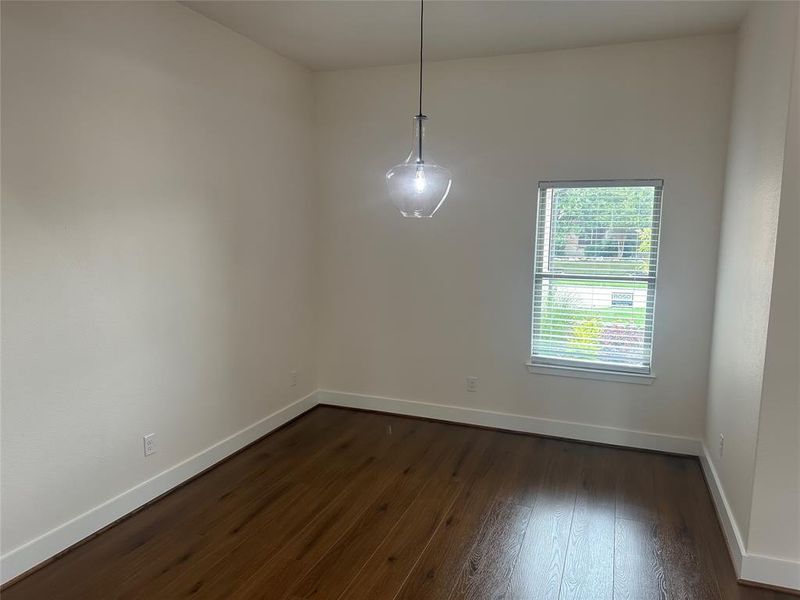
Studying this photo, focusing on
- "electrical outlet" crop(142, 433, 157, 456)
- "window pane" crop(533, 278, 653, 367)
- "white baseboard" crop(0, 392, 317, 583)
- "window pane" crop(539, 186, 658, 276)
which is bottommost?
"white baseboard" crop(0, 392, 317, 583)

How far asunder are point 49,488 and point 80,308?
0.84 metres

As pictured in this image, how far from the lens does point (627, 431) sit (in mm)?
3756

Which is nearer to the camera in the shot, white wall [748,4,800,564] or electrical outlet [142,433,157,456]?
white wall [748,4,800,564]

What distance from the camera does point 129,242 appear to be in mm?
2781

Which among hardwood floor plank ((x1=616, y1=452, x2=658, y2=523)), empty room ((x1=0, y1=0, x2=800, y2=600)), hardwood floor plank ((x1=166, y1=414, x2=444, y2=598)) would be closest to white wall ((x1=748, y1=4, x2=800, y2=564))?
empty room ((x1=0, y1=0, x2=800, y2=600))

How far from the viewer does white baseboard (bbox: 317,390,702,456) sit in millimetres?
3668

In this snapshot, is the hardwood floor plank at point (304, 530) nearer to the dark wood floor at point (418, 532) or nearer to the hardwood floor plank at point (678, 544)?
the dark wood floor at point (418, 532)

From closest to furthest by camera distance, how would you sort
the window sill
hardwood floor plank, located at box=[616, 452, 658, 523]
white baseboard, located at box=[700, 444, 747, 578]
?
white baseboard, located at box=[700, 444, 747, 578] < hardwood floor plank, located at box=[616, 452, 658, 523] < the window sill

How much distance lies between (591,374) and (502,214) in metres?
1.33

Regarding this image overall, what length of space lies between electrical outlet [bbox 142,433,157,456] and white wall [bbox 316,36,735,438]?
1.81 m

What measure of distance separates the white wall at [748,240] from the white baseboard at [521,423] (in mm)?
337

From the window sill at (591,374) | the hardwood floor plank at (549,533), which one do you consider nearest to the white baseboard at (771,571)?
the hardwood floor plank at (549,533)

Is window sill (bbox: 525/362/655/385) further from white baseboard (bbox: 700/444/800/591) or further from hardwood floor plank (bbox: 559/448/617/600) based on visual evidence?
white baseboard (bbox: 700/444/800/591)

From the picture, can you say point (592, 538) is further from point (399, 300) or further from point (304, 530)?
point (399, 300)
